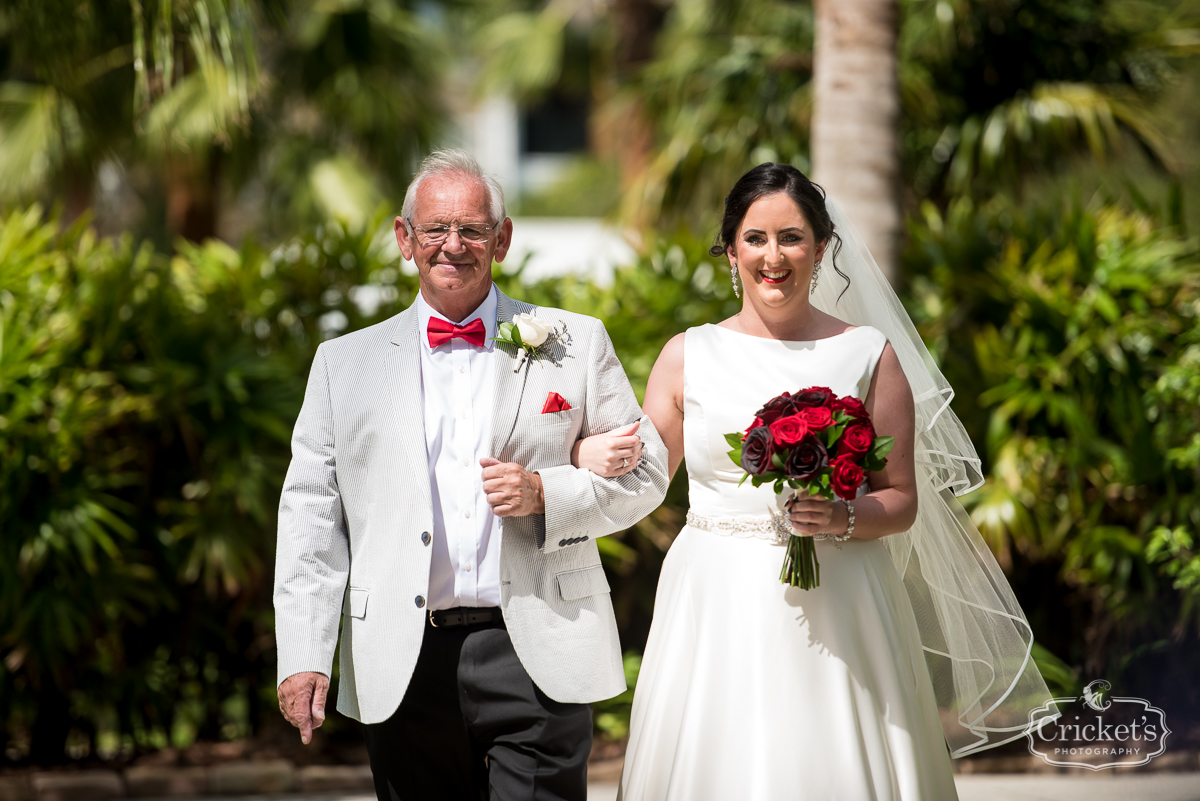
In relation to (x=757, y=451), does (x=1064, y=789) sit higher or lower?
lower

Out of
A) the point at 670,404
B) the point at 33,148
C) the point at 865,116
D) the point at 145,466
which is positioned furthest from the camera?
the point at 33,148

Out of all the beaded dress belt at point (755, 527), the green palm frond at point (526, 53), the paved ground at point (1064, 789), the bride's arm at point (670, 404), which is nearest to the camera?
the beaded dress belt at point (755, 527)

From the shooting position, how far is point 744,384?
10.5 feet

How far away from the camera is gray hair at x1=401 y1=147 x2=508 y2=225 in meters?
2.83

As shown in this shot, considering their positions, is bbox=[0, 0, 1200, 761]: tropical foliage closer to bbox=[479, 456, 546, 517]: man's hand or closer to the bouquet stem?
bbox=[479, 456, 546, 517]: man's hand

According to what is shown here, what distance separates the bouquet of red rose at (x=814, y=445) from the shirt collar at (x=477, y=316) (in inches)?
28.6

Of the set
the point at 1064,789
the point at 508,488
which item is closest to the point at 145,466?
the point at 508,488

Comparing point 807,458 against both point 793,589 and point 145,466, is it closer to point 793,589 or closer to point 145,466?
point 793,589

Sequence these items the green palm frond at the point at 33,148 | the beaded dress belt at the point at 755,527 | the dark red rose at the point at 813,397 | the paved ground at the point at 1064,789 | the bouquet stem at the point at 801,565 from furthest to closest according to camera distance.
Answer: the green palm frond at the point at 33,148 < the paved ground at the point at 1064,789 < the beaded dress belt at the point at 755,527 < the bouquet stem at the point at 801,565 < the dark red rose at the point at 813,397

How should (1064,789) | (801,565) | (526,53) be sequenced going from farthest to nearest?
1. (526,53)
2. (1064,789)
3. (801,565)

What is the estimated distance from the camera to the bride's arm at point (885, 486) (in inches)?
114

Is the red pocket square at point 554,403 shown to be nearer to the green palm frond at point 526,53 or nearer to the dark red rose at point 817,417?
the dark red rose at point 817,417

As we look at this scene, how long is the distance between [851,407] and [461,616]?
1142 mm

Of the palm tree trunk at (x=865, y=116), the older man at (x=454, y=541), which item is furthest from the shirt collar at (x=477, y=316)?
the palm tree trunk at (x=865, y=116)
